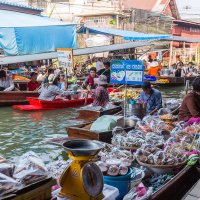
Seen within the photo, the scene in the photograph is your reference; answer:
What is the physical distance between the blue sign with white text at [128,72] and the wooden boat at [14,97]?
5.87 m

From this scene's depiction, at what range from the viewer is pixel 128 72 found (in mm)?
7383

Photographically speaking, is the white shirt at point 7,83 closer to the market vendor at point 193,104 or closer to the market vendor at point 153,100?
the market vendor at point 153,100

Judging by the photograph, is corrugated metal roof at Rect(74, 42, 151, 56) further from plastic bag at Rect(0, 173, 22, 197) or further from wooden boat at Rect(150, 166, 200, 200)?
plastic bag at Rect(0, 173, 22, 197)

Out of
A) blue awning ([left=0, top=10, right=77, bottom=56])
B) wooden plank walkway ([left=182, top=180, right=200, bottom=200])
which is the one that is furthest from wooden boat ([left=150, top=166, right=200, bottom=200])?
blue awning ([left=0, top=10, right=77, bottom=56])

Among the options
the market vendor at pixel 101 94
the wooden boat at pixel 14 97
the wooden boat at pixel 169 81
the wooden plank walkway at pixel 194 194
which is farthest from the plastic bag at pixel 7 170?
the wooden boat at pixel 169 81

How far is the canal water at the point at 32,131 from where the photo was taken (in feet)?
23.5

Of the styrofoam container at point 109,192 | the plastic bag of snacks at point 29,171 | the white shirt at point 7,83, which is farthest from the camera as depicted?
the white shirt at point 7,83

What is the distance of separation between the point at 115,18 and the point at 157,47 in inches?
188

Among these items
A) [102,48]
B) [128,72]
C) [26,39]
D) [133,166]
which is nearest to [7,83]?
[26,39]

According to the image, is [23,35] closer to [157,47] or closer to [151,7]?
[157,47]

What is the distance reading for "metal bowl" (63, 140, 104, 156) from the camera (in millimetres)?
2955

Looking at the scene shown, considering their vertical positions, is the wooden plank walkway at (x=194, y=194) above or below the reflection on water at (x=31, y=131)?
above

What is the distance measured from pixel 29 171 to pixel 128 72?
196 inches

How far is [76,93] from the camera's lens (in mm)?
12758
